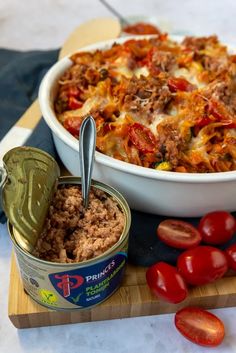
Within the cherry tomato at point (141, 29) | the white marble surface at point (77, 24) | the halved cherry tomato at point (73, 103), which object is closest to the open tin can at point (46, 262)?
the white marble surface at point (77, 24)

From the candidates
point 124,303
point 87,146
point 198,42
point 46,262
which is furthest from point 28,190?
point 198,42

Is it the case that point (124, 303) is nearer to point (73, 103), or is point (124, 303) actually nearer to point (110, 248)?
point (110, 248)

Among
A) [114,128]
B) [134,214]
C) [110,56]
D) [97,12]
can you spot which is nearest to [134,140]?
[114,128]

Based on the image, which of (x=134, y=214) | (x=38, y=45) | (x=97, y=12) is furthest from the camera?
(x=97, y=12)

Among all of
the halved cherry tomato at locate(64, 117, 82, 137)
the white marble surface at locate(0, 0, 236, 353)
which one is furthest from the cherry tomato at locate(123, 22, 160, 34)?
the halved cherry tomato at locate(64, 117, 82, 137)

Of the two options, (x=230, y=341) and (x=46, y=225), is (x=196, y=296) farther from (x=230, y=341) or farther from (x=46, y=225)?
(x=46, y=225)

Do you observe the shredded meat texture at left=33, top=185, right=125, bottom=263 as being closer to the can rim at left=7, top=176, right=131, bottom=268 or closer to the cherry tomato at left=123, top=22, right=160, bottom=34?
the can rim at left=7, top=176, right=131, bottom=268
